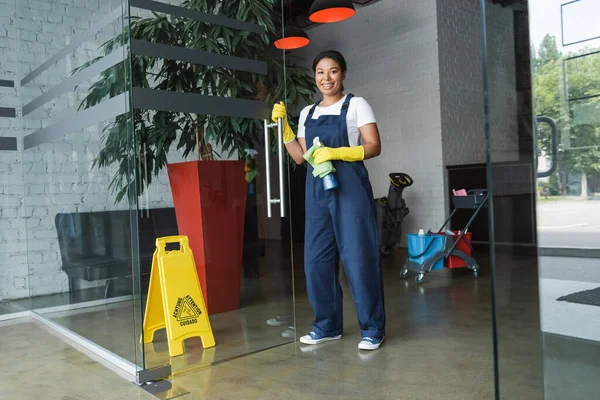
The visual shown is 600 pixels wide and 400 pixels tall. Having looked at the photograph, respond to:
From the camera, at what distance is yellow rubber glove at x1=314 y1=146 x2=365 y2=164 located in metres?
2.67

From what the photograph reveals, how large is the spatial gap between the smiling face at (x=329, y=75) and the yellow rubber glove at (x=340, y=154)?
1.14 ft

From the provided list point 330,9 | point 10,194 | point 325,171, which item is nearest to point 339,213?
point 325,171

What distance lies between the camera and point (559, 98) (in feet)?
4.40

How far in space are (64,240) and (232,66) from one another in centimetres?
143

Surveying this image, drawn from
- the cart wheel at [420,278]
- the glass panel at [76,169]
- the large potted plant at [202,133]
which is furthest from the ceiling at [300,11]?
the large potted plant at [202,133]

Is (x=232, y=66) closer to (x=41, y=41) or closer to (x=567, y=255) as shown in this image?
(x=41, y=41)

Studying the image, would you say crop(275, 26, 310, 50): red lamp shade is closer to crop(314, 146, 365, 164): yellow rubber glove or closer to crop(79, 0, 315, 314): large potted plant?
crop(79, 0, 315, 314): large potted plant

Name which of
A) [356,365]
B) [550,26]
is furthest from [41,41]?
[550,26]

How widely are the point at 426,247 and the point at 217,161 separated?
2.48 metres

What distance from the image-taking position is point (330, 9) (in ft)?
17.6

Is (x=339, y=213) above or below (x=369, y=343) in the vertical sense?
above

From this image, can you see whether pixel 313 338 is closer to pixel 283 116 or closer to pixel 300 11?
pixel 283 116

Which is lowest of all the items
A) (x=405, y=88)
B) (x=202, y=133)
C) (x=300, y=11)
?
(x=202, y=133)

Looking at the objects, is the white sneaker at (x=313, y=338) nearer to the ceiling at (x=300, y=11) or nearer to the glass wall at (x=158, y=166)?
the glass wall at (x=158, y=166)
